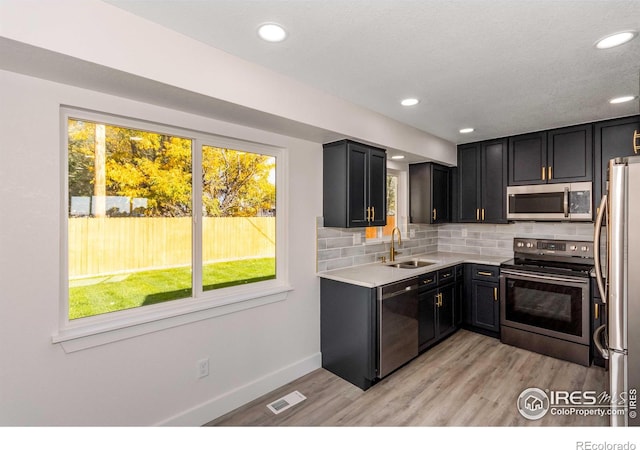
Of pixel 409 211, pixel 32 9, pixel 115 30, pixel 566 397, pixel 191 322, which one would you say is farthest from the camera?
pixel 409 211

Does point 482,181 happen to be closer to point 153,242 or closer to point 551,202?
point 551,202

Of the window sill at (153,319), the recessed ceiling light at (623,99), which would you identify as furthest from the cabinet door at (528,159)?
the window sill at (153,319)

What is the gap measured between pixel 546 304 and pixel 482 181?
1.60m

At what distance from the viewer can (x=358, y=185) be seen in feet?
9.62

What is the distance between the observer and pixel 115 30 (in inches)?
59.2

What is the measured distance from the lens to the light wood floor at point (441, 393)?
7.38 feet

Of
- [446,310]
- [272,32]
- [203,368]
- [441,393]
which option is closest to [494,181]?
[446,310]

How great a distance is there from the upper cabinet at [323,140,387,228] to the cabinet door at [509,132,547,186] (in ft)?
5.84

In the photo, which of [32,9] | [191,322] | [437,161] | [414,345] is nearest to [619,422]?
[414,345]

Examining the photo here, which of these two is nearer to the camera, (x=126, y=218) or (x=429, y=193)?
(x=126, y=218)

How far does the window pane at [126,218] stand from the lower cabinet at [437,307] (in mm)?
2247

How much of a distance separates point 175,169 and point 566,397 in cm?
350

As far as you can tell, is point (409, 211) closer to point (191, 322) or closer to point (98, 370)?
point (191, 322)

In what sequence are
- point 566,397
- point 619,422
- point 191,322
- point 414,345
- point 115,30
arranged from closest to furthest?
1. point 115,30
2. point 619,422
3. point 191,322
4. point 566,397
5. point 414,345
